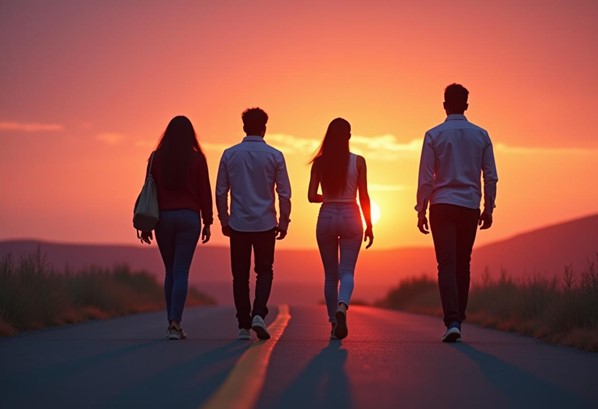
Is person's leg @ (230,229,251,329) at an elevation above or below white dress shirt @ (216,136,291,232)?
below

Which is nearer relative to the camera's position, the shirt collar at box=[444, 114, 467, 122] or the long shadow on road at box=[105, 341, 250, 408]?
the long shadow on road at box=[105, 341, 250, 408]

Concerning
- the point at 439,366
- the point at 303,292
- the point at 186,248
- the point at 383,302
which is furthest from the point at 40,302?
the point at 303,292

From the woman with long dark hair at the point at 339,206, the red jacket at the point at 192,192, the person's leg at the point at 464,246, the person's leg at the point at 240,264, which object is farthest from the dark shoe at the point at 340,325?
the red jacket at the point at 192,192

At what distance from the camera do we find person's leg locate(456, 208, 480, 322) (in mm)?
11344

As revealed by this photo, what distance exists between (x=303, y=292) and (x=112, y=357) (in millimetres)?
130472

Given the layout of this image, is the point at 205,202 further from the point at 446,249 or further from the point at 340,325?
the point at 446,249

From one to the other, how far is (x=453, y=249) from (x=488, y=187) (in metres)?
0.84

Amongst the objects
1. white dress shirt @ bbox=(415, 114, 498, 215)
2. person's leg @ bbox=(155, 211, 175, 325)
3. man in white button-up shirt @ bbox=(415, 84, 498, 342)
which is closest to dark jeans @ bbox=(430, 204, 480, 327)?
man in white button-up shirt @ bbox=(415, 84, 498, 342)

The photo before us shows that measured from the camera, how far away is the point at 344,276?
1188 centimetres

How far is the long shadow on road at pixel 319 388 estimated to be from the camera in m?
6.15

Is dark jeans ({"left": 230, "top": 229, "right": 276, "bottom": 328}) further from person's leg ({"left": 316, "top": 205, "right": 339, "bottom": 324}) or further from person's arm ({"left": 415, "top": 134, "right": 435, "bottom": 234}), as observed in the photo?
person's arm ({"left": 415, "top": 134, "right": 435, "bottom": 234})

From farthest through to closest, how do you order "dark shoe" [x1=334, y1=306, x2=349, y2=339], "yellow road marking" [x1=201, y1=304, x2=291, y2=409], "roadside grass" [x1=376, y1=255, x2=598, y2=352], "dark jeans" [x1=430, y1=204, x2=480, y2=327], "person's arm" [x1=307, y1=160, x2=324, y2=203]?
"roadside grass" [x1=376, y1=255, x2=598, y2=352] < "person's arm" [x1=307, y1=160, x2=324, y2=203] < "dark shoe" [x1=334, y1=306, x2=349, y2=339] < "dark jeans" [x1=430, y1=204, x2=480, y2=327] < "yellow road marking" [x1=201, y1=304, x2=291, y2=409]

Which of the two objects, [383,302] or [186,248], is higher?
[186,248]

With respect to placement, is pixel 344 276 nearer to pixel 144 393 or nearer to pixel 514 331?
pixel 514 331
